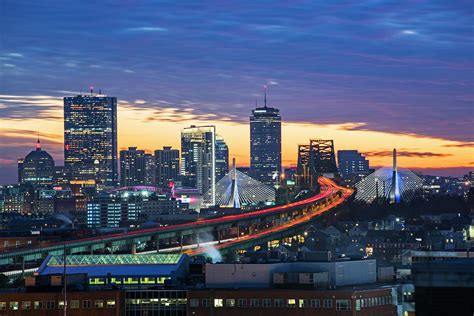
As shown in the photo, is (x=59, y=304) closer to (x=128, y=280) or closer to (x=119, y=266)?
(x=128, y=280)

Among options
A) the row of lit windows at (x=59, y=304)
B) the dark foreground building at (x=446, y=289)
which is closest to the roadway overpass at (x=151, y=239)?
the row of lit windows at (x=59, y=304)

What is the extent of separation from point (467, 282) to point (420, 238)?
394ft

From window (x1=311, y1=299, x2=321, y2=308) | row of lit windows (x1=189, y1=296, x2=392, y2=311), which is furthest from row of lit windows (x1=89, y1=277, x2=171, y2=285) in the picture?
window (x1=311, y1=299, x2=321, y2=308)

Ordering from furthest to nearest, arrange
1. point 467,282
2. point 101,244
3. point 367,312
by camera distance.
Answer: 1. point 101,244
2. point 367,312
3. point 467,282

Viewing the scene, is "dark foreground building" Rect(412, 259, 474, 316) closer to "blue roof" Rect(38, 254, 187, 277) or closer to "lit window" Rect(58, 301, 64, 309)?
"lit window" Rect(58, 301, 64, 309)

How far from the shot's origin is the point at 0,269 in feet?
407

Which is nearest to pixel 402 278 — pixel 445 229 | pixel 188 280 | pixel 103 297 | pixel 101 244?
pixel 188 280

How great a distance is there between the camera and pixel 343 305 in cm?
7000

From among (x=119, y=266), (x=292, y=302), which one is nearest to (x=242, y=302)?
(x=292, y=302)

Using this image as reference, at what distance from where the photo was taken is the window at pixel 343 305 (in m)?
69.8

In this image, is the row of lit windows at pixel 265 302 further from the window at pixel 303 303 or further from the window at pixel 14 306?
the window at pixel 14 306

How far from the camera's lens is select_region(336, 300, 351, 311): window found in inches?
2749

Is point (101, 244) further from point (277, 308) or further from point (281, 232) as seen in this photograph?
point (277, 308)

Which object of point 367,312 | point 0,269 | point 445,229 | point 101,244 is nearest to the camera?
point 367,312
